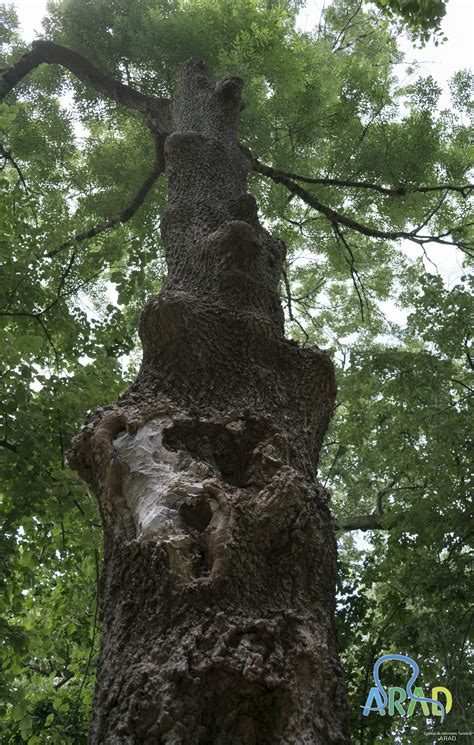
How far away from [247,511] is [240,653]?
17.2 inches

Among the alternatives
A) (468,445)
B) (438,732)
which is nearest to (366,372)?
(468,445)

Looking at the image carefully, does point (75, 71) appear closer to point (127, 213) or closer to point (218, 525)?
point (127, 213)

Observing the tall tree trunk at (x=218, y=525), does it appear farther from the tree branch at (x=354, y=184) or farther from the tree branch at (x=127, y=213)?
the tree branch at (x=127, y=213)

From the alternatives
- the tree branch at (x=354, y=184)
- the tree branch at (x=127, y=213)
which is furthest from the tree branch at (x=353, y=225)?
the tree branch at (x=127, y=213)

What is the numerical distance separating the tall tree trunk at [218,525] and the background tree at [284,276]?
59.8 inches

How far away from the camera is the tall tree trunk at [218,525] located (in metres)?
1.47

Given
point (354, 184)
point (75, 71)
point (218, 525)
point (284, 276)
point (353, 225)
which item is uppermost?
point (75, 71)

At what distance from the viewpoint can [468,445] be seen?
4957 millimetres

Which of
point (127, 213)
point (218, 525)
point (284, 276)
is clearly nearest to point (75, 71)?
point (127, 213)

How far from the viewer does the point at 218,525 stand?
71.4 inches

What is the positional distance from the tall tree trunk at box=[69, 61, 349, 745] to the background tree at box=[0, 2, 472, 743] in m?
1.52

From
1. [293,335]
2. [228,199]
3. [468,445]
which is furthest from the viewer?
[293,335]

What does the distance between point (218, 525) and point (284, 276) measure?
4.66 meters

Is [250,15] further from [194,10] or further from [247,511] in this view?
[247,511]
